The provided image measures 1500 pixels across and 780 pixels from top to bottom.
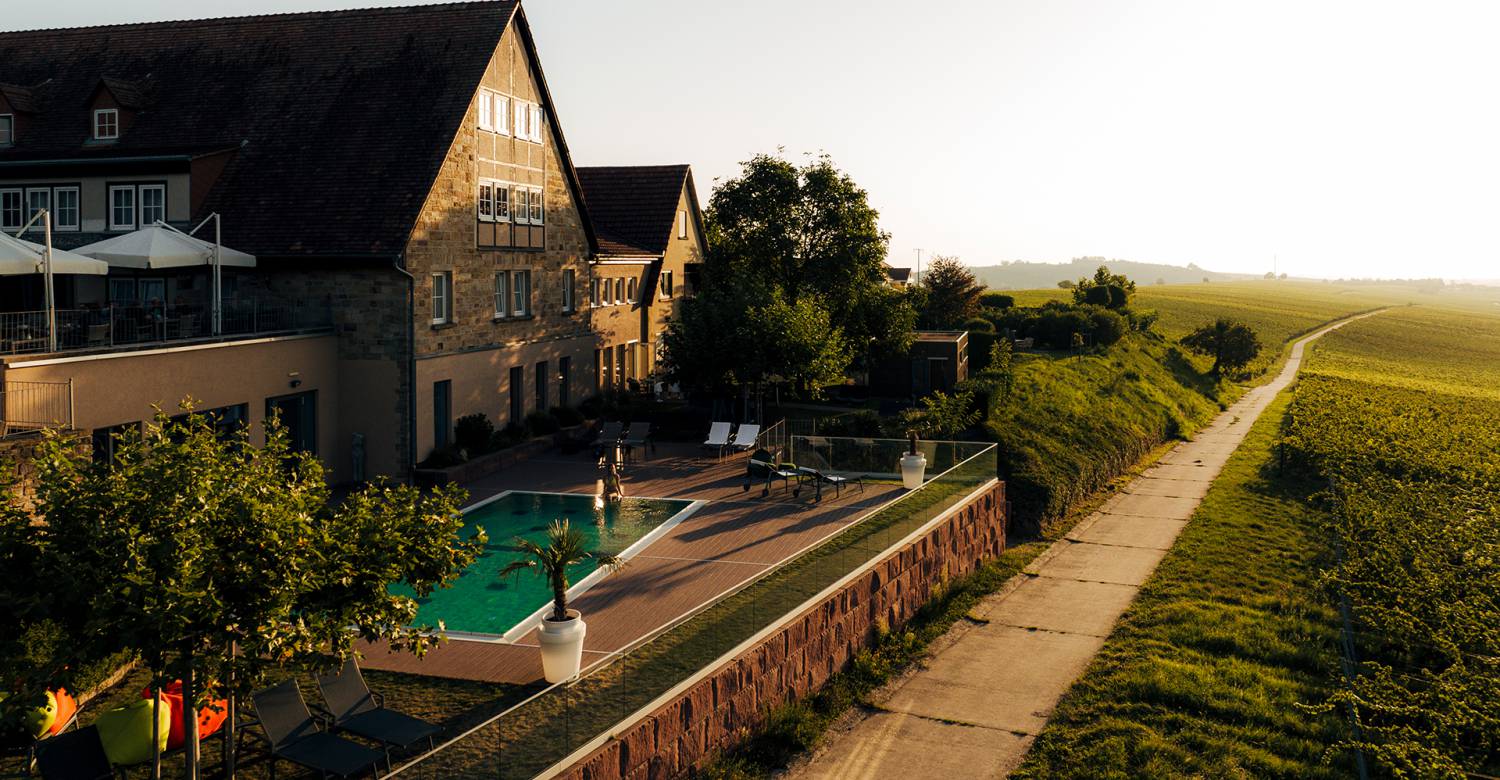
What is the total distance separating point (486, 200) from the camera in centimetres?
3253

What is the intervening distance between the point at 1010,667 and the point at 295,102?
24.2 meters

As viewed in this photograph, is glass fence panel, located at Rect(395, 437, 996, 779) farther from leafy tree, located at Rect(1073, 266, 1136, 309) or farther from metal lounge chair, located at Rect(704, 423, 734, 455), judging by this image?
leafy tree, located at Rect(1073, 266, 1136, 309)

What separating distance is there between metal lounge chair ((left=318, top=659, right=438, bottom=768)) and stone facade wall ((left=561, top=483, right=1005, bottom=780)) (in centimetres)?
186

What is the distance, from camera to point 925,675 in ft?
67.2

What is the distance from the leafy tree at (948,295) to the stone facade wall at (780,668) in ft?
124

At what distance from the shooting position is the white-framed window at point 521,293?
3462cm

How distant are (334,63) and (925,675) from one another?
24.0 meters

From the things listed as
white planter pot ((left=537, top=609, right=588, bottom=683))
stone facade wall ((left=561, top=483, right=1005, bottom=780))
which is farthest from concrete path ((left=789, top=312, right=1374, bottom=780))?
white planter pot ((left=537, top=609, right=588, bottom=683))

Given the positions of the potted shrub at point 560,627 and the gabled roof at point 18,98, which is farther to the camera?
the gabled roof at point 18,98

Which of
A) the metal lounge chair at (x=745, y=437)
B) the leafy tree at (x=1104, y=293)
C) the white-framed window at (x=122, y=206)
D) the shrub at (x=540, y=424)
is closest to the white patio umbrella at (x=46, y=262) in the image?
the white-framed window at (x=122, y=206)

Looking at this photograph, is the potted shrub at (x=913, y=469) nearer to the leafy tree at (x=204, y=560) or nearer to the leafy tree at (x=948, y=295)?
the leafy tree at (x=204, y=560)

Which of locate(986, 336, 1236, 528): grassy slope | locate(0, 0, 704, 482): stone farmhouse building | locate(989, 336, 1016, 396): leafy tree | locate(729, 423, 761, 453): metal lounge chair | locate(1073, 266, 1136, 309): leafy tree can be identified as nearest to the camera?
locate(0, 0, 704, 482): stone farmhouse building

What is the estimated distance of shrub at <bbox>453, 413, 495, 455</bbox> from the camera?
30984 millimetres

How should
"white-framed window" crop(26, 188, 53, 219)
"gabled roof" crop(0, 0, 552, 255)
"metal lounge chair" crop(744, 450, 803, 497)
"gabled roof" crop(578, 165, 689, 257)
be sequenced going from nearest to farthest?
1. "metal lounge chair" crop(744, 450, 803, 497)
2. "gabled roof" crop(0, 0, 552, 255)
3. "white-framed window" crop(26, 188, 53, 219)
4. "gabled roof" crop(578, 165, 689, 257)
